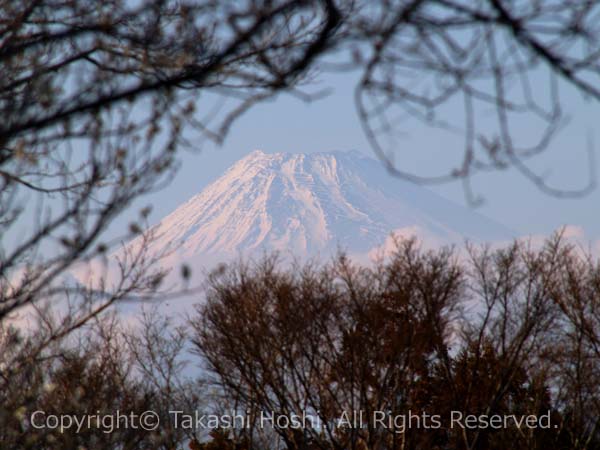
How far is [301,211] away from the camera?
480ft

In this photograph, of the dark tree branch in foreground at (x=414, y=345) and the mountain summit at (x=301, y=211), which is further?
the mountain summit at (x=301, y=211)

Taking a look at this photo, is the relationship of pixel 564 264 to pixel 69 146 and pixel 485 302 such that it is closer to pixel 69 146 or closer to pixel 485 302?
pixel 485 302

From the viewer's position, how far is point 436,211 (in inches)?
7633

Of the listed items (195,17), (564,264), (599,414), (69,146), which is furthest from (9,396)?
(564,264)

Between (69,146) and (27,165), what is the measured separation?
81 centimetres

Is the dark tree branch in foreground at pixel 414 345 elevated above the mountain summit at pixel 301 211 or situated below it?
below

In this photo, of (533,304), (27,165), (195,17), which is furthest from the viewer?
(533,304)

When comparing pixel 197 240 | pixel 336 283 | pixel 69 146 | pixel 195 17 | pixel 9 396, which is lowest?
pixel 9 396

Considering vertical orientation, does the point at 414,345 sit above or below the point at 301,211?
below

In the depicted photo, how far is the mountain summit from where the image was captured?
393 feet

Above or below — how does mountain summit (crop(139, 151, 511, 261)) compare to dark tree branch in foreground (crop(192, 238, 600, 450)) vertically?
above

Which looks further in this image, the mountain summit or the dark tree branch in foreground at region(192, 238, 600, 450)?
the mountain summit

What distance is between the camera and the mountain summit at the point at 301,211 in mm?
119750

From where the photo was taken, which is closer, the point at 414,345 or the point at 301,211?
the point at 414,345
